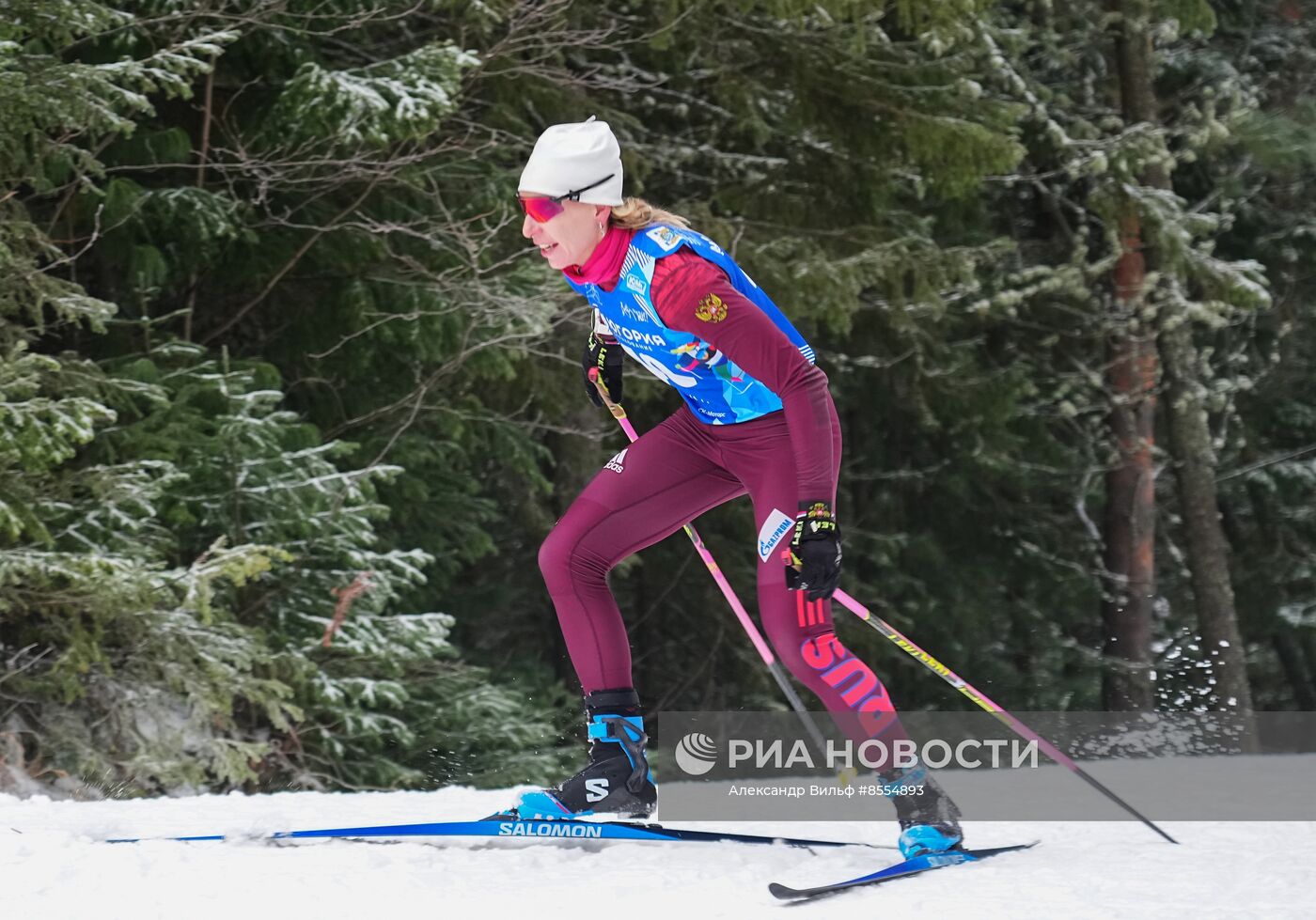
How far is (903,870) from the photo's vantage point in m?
3.14

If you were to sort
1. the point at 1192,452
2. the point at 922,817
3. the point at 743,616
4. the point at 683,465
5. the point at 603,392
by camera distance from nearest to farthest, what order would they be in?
the point at 922,817
the point at 683,465
the point at 743,616
the point at 603,392
the point at 1192,452

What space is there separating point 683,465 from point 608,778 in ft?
2.75

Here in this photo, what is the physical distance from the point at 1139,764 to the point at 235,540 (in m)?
4.11

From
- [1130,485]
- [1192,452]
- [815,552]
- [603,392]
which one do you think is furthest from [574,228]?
[1130,485]

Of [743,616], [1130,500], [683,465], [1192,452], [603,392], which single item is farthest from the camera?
[1130,500]

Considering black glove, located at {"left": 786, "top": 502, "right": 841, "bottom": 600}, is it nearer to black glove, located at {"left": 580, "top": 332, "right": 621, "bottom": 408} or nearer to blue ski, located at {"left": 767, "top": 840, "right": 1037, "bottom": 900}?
blue ski, located at {"left": 767, "top": 840, "right": 1037, "bottom": 900}

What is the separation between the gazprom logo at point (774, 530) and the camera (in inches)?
133

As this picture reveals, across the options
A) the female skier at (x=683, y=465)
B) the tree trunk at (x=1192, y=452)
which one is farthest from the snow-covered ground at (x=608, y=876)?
the tree trunk at (x=1192, y=452)

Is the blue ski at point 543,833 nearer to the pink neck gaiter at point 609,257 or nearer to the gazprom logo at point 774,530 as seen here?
the gazprom logo at point 774,530

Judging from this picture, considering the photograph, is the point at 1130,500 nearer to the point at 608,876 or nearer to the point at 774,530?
the point at 774,530

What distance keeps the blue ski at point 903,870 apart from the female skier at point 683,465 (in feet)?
0.12

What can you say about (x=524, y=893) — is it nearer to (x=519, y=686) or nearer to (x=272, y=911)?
(x=272, y=911)

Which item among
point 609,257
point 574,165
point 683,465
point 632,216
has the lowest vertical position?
point 683,465

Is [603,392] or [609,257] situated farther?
[603,392]
